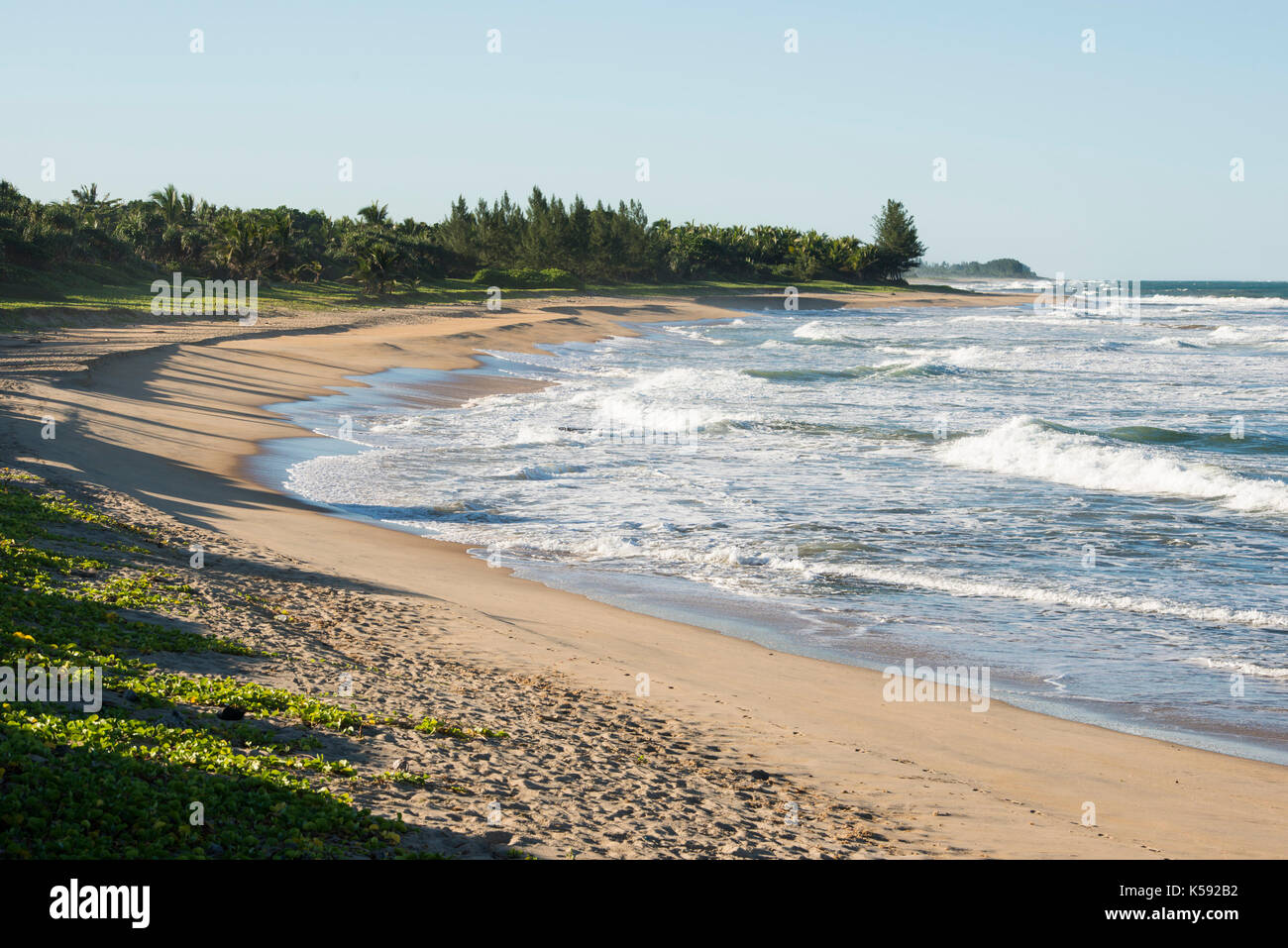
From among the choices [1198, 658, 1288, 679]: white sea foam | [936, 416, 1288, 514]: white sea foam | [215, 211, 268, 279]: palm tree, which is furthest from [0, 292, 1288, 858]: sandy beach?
[215, 211, 268, 279]: palm tree

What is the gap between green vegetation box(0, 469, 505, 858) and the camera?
427 centimetres

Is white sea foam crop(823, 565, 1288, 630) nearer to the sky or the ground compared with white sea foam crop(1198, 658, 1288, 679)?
nearer to the sky

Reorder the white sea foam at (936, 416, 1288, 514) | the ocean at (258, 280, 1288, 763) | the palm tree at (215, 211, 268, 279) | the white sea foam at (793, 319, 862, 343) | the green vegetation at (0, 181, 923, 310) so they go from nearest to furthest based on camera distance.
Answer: the ocean at (258, 280, 1288, 763)
the white sea foam at (936, 416, 1288, 514)
the green vegetation at (0, 181, 923, 310)
the palm tree at (215, 211, 268, 279)
the white sea foam at (793, 319, 862, 343)

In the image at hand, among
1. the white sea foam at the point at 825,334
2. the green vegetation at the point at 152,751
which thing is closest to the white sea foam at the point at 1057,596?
the green vegetation at the point at 152,751

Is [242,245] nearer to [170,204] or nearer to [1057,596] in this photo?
[170,204]

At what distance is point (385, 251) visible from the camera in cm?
5344

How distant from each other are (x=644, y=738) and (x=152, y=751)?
119 inches

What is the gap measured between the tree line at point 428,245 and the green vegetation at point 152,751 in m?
36.1

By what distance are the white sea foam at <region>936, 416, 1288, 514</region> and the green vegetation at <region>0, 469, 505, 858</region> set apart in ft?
47.6

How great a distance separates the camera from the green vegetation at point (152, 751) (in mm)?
4270

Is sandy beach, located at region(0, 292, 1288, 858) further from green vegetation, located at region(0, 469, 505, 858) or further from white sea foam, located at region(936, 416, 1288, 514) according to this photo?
white sea foam, located at region(936, 416, 1288, 514)

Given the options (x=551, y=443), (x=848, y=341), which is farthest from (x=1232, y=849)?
(x=848, y=341)

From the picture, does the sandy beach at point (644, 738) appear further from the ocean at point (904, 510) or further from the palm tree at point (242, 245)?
the palm tree at point (242, 245)

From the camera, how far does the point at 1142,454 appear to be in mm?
18938
